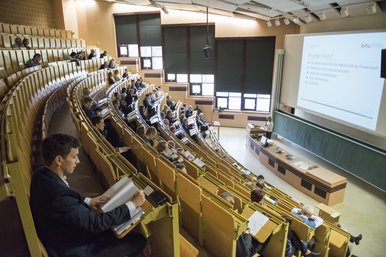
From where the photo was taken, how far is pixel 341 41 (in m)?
6.25

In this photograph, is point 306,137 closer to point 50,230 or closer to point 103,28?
point 50,230

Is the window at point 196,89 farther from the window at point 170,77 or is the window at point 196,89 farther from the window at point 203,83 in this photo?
the window at point 170,77

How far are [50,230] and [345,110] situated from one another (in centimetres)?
660

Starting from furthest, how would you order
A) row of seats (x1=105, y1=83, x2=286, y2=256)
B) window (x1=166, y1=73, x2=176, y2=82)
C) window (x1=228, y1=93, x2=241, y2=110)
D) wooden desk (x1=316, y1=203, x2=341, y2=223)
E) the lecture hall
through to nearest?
window (x1=166, y1=73, x2=176, y2=82)
window (x1=228, y1=93, x2=241, y2=110)
wooden desk (x1=316, y1=203, x2=341, y2=223)
row of seats (x1=105, y1=83, x2=286, y2=256)
the lecture hall

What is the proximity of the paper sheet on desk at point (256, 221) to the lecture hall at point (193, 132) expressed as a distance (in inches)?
0.7

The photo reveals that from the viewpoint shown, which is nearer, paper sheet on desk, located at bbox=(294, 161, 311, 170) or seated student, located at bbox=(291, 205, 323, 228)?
seated student, located at bbox=(291, 205, 323, 228)

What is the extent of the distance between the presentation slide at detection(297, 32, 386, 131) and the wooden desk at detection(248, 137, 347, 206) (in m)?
1.37

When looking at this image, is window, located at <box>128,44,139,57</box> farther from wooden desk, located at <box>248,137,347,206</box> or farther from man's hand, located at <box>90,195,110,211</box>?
man's hand, located at <box>90,195,110,211</box>

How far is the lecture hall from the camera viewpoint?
1428mm

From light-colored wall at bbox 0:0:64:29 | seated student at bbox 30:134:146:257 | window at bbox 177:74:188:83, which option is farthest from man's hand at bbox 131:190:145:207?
window at bbox 177:74:188:83

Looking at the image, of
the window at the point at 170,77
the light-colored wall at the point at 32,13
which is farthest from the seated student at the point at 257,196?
the light-colored wall at the point at 32,13

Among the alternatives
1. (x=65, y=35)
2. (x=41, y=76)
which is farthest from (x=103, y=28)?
(x=41, y=76)

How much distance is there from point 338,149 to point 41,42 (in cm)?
793

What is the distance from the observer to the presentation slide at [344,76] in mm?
5516
